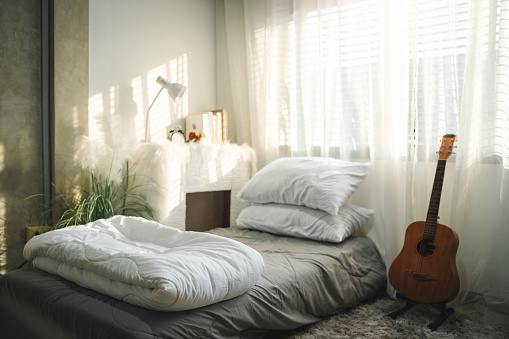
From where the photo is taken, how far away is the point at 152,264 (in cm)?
145

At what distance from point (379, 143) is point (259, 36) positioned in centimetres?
139

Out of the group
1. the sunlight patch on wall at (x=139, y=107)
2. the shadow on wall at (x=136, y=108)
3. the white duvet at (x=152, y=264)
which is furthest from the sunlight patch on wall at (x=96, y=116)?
the white duvet at (x=152, y=264)

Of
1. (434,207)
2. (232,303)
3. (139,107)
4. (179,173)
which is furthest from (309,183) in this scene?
(139,107)

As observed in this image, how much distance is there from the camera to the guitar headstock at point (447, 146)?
2322 millimetres

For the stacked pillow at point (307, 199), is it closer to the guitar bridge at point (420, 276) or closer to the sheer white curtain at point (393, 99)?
the sheer white curtain at point (393, 99)

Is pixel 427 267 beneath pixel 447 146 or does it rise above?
beneath

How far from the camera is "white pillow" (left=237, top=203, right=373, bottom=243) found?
2.47 meters

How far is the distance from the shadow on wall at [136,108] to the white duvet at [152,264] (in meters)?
1.09

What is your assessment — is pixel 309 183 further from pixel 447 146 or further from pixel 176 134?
pixel 176 134

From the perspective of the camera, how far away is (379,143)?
278 cm

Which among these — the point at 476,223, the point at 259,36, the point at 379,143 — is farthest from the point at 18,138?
the point at 476,223

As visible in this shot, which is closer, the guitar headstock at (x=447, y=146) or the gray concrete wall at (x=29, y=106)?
the guitar headstock at (x=447, y=146)

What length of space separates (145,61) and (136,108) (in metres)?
0.37

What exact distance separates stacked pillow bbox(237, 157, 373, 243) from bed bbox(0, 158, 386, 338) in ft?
0.04
